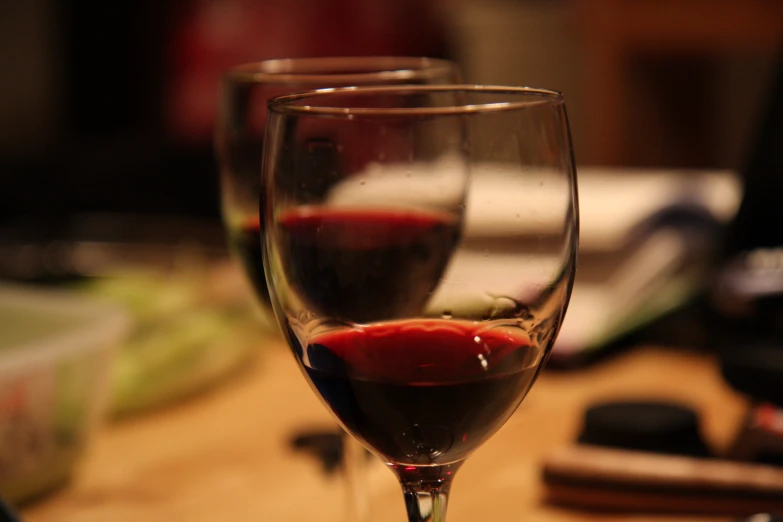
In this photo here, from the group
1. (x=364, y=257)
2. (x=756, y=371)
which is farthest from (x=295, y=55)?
(x=364, y=257)

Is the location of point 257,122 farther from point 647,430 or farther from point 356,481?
point 647,430

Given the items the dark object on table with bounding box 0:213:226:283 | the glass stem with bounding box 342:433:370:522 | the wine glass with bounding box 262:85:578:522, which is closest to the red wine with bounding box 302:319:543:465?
the wine glass with bounding box 262:85:578:522

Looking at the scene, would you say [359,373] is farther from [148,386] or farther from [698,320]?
[698,320]

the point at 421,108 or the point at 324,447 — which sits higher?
the point at 421,108

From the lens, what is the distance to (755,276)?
0.99 meters

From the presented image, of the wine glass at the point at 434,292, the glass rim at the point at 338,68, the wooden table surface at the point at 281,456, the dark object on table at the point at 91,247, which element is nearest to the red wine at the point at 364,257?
the wine glass at the point at 434,292

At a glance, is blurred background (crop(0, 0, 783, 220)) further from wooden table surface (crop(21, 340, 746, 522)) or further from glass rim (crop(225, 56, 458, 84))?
glass rim (crop(225, 56, 458, 84))

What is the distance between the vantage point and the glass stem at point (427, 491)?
43 cm

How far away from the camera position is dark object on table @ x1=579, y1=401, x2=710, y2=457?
27.3 inches

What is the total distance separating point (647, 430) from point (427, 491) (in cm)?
31

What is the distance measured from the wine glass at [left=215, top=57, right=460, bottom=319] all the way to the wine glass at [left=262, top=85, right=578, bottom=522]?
0.15 meters

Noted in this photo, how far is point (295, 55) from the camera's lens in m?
2.96

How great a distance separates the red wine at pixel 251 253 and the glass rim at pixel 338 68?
10cm

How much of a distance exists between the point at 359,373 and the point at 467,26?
3.38m
